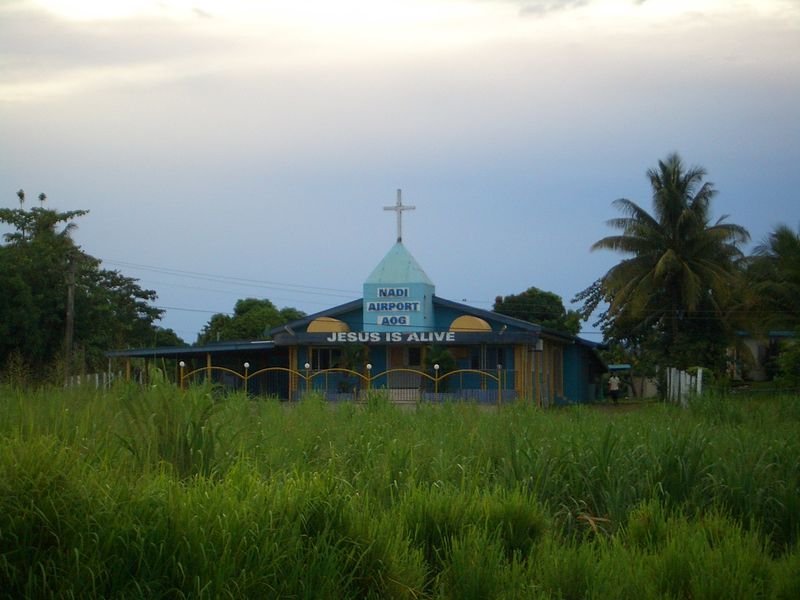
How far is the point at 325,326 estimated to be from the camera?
1489 inches

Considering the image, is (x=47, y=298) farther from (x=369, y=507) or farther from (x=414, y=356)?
(x=369, y=507)

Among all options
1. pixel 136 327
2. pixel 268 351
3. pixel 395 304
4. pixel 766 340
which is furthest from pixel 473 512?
pixel 136 327

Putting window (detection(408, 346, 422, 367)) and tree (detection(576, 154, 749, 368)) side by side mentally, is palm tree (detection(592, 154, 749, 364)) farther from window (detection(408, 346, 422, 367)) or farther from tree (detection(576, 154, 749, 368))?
window (detection(408, 346, 422, 367))

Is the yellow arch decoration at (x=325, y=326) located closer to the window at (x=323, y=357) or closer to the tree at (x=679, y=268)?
the window at (x=323, y=357)

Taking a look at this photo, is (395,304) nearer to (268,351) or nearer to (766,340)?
(268,351)

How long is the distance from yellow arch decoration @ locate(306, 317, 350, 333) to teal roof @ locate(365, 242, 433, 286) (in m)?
1.97

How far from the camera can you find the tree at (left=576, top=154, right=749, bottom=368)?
135 feet

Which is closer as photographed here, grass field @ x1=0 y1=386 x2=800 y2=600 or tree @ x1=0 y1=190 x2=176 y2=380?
grass field @ x1=0 y1=386 x2=800 y2=600

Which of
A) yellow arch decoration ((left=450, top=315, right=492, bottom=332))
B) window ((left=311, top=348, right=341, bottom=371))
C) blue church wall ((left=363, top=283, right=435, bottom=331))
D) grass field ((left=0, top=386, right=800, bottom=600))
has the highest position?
blue church wall ((left=363, top=283, right=435, bottom=331))

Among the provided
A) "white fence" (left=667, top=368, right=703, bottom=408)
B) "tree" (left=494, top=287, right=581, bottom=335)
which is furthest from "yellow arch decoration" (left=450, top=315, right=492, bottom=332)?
"tree" (left=494, top=287, right=581, bottom=335)

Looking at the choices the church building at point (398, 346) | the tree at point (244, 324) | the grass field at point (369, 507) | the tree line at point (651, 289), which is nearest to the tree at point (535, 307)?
the tree at point (244, 324)

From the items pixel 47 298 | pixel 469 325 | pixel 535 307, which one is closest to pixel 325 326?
pixel 469 325

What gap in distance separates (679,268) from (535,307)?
28.9m

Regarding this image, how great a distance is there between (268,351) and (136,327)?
11.8 metres
